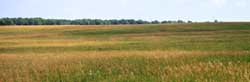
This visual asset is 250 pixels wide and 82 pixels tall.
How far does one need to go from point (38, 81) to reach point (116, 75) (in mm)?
1787

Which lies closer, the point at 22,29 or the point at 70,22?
the point at 22,29

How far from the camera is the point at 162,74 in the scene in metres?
11.0

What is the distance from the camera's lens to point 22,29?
85.2 m

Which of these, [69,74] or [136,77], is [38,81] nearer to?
[69,74]

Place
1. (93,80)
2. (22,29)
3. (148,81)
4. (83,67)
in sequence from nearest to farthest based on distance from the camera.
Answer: (148,81) < (93,80) < (83,67) < (22,29)

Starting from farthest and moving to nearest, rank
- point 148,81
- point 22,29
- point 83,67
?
1. point 22,29
2. point 83,67
3. point 148,81

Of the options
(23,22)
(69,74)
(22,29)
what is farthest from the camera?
(23,22)

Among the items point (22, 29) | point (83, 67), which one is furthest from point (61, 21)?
point (83, 67)

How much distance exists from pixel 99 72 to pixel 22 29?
7502 centimetres

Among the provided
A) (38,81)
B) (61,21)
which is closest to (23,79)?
(38,81)

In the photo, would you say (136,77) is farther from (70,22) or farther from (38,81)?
(70,22)

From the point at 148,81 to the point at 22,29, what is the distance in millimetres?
77391

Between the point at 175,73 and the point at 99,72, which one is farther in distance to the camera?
the point at 99,72

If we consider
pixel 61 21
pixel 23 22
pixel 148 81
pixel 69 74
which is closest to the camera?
pixel 148 81
